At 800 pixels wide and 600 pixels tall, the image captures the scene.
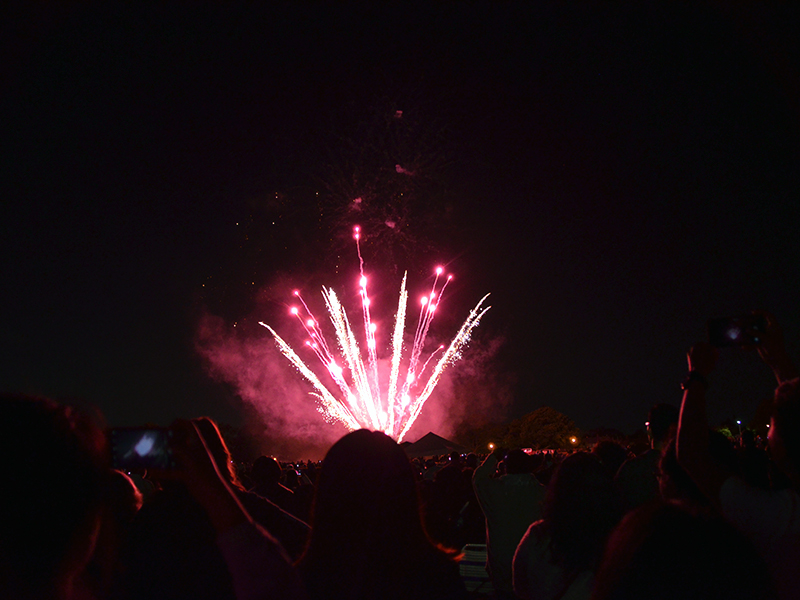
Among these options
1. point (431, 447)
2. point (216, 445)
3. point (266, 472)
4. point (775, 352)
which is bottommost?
point (266, 472)

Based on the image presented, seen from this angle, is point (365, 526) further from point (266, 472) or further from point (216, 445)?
point (266, 472)

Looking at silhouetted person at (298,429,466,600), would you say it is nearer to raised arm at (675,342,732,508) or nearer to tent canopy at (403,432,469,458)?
raised arm at (675,342,732,508)

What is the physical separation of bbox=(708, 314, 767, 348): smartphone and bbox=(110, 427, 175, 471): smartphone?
7.52 ft

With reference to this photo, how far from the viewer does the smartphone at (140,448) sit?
69.4 inches

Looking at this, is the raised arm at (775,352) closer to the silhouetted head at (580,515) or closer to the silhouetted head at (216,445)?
the silhouetted head at (580,515)

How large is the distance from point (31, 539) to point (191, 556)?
123 centimetres

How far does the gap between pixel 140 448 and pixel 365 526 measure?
2.62ft

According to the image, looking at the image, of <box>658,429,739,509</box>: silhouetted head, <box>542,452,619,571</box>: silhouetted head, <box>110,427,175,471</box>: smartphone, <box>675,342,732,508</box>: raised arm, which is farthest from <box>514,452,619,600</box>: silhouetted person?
<box>110,427,175,471</box>: smartphone

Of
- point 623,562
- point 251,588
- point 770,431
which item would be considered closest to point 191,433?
point 251,588

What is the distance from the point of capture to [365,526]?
→ 1824 mm

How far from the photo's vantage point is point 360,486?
1.85 meters

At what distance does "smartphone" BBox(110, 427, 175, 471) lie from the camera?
176 centimetres

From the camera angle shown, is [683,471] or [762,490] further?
[683,471]

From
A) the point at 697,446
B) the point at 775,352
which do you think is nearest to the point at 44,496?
the point at 697,446
